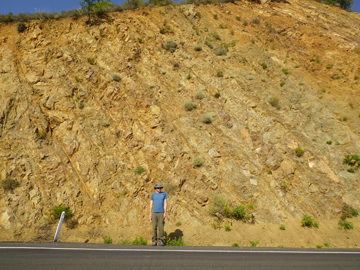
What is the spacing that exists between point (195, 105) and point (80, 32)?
10051 millimetres

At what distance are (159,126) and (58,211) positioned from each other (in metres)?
6.28

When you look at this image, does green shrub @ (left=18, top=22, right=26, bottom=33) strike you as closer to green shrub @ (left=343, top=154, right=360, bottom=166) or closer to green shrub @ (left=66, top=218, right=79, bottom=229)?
green shrub @ (left=66, top=218, right=79, bottom=229)

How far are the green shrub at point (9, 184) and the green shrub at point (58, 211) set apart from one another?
1.87 m

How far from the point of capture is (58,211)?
881cm

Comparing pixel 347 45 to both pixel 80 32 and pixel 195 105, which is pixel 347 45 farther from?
pixel 80 32

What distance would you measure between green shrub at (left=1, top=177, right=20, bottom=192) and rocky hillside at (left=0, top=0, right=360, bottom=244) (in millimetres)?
241

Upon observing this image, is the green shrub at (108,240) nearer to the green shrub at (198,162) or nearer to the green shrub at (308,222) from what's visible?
the green shrub at (198,162)

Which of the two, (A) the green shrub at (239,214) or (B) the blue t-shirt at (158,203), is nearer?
(B) the blue t-shirt at (158,203)

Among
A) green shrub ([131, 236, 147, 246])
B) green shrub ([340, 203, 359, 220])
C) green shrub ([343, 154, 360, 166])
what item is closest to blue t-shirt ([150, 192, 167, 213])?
green shrub ([131, 236, 147, 246])

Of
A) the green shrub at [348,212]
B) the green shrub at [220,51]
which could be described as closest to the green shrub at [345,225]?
the green shrub at [348,212]

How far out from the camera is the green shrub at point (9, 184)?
29.5 ft

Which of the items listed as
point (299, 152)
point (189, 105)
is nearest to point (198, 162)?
point (189, 105)

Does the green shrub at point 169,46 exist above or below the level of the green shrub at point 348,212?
above

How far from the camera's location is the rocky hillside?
32.0ft
